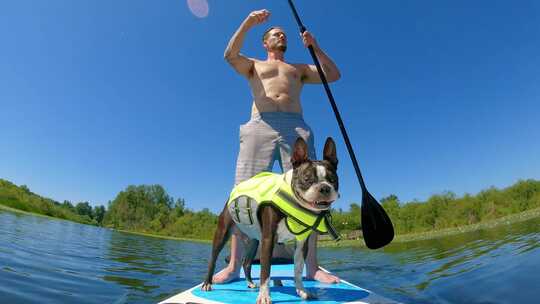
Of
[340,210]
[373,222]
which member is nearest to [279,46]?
[373,222]

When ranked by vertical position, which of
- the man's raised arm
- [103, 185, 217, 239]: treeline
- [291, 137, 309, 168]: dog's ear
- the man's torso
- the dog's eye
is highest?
the man's raised arm

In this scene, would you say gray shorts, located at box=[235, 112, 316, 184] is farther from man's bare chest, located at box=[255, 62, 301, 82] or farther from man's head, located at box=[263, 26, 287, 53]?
man's head, located at box=[263, 26, 287, 53]

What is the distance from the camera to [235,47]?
4.88 m

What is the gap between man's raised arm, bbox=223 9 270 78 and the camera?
181 inches

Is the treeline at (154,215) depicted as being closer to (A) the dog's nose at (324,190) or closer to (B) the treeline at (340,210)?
(B) the treeline at (340,210)

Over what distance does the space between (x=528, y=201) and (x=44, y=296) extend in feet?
153

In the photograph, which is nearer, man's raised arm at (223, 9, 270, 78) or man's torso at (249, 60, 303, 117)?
man's raised arm at (223, 9, 270, 78)

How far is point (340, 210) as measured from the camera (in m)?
51.7

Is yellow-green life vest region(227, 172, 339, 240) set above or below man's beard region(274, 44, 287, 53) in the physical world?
below

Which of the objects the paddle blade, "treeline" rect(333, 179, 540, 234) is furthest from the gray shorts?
"treeline" rect(333, 179, 540, 234)

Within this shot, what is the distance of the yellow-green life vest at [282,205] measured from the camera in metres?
2.76

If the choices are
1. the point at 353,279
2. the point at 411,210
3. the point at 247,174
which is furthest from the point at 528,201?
the point at 247,174

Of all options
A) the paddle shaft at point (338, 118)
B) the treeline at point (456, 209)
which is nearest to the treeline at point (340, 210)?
the treeline at point (456, 209)

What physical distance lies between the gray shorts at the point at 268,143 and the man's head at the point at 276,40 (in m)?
1.33
